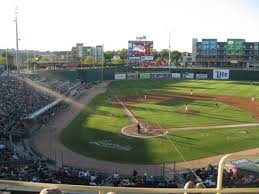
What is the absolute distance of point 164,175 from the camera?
2409cm

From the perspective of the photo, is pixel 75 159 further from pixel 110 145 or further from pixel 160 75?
pixel 160 75

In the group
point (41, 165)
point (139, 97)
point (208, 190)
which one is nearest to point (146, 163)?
point (41, 165)

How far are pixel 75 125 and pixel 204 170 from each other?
19252mm

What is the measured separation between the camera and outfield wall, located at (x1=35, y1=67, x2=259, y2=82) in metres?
86.0

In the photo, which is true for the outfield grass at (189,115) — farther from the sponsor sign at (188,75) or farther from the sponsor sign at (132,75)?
the sponsor sign at (188,75)

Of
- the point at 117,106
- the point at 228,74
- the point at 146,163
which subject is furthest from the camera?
the point at 228,74

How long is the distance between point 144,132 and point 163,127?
2.90 m

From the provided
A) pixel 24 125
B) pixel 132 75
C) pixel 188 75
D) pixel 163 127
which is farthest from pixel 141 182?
pixel 188 75

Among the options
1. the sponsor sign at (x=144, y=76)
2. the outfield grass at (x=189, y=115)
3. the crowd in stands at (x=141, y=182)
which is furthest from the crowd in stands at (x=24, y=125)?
the sponsor sign at (x=144, y=76)

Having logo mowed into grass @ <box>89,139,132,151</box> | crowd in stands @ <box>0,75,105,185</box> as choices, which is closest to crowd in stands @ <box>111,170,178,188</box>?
crowd in stands @ <box>0,75,105,185</box>

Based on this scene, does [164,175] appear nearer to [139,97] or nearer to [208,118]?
[208,118]

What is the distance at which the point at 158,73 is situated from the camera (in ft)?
320

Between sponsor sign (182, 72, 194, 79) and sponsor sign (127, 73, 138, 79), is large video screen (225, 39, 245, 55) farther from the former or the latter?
sponsor sign (127, 73, 138, 79)

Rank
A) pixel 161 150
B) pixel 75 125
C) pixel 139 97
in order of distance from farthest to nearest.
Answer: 1. pixel 139 97
2. pixel 75 125
3. pixel 161 150
